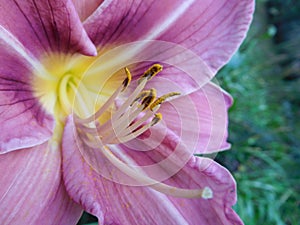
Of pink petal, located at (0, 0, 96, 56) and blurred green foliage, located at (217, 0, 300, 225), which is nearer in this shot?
pink petal, located at (0, 0, 96, 56)

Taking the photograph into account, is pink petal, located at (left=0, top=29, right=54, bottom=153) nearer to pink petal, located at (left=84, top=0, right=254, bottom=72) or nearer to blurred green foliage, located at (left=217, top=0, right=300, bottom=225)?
pink petal, located at (left=84, top=0, right=254, bottom=72)

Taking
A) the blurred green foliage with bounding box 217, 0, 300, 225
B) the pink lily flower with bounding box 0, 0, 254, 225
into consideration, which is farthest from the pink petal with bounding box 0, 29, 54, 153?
the blurred green foliage with bounding box 217, 0, 300, 225

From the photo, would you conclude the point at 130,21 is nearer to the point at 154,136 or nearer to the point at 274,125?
the point at 154,136

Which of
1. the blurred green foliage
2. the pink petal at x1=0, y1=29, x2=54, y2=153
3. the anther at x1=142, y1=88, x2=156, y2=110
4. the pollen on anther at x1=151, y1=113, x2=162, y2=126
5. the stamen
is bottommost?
the blurred green foliage

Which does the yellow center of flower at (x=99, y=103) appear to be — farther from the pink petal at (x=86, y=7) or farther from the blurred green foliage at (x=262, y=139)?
the blurred green foliage at (x=262, y=139)

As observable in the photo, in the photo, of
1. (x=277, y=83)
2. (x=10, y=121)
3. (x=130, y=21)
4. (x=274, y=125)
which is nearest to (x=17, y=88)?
(x=10, y=121)

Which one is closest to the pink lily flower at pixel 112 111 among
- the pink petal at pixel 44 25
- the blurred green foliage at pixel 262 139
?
the pink petal at pixel 44 25
